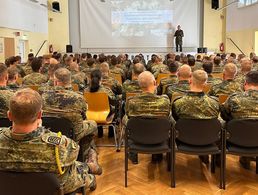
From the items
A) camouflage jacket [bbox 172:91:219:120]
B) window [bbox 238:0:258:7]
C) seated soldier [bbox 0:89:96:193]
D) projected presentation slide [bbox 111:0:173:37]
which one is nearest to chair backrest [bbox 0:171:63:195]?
seated soldier [bbox 0:89:96:193]

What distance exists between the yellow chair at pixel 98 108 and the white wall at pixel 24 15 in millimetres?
7887

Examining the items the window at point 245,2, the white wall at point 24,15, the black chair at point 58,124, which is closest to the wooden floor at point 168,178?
the black chair at point 58,124

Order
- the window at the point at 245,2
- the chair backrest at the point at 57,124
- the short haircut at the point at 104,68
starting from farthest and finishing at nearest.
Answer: the window at the point at 245,2
the short haircut at the point at 104,68
the chair backrest at the point at 57,124

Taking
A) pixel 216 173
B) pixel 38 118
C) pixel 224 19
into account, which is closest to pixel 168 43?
pixel 224 19

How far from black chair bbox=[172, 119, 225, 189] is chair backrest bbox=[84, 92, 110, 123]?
155cm

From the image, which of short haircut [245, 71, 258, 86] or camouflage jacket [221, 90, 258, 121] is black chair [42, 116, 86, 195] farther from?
short haircut [245, 71, 258, 86]

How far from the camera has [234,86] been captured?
4.83 metres

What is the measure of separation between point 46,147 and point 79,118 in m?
1.47

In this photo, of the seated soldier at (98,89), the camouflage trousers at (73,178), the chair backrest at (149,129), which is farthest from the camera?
the seated soldier at (98,89)

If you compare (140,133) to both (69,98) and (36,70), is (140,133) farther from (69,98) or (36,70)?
(36,70)

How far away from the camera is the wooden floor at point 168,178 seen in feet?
11.8

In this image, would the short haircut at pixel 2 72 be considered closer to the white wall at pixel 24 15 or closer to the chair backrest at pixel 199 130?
the chair backrest at pixel 199 130

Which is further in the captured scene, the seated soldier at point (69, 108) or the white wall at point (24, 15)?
the white wall at point (24, 15)

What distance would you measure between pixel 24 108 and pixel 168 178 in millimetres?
2417
